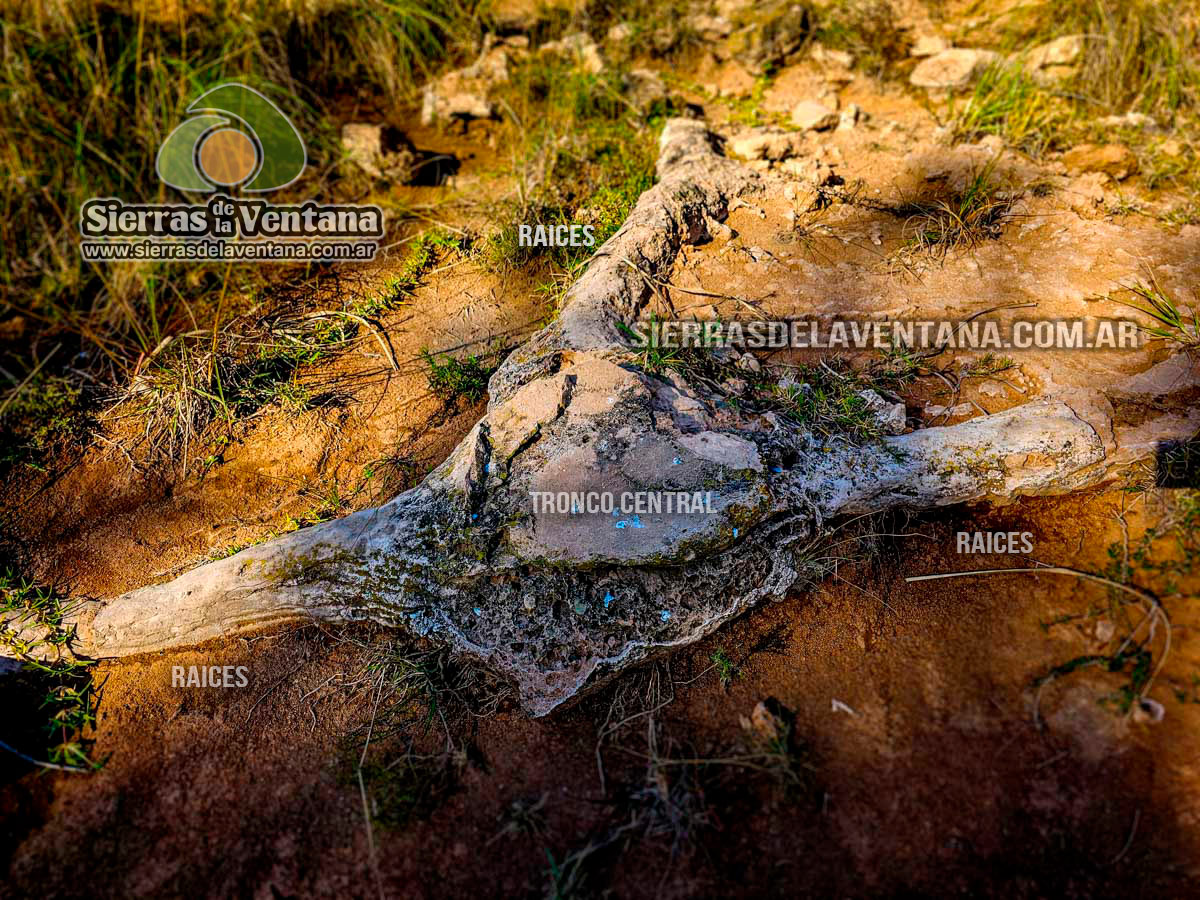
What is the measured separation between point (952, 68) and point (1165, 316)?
2099 mm

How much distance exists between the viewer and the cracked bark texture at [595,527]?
192 centimetres

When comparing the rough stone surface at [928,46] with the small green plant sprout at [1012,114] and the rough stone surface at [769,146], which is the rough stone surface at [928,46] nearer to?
the small green plant sprout at [1012,114]

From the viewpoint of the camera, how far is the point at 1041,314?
2529 millimetres

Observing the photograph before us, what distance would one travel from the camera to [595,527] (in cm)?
190

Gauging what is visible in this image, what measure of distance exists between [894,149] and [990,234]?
0.76 m

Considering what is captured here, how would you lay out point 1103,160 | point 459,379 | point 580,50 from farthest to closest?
point 580,50
point 1103,160
point 459,379

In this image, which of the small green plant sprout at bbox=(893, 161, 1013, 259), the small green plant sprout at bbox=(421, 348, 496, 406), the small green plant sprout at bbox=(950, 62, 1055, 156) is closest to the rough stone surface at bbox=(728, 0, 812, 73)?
the small green plant sprout at bbox=(950, 62, 1055, 156)

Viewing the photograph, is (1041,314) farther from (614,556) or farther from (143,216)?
(143,216)

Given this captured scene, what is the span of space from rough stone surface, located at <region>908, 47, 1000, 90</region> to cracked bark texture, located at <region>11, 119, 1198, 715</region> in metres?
2.25

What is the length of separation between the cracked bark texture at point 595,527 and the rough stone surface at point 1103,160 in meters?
1.42

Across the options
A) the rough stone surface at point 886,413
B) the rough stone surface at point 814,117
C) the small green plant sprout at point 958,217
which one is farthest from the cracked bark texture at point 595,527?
the rough stone surface at point 814,117

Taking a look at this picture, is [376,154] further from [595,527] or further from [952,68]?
[952,68]

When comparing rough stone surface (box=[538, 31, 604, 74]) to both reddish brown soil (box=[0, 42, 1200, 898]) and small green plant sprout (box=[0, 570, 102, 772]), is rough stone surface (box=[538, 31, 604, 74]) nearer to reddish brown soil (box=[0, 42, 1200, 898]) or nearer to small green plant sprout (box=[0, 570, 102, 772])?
reddish brown soil (box=[0, 42, 1200, 898])

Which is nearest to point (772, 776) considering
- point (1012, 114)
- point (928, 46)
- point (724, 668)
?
point (724, 668)
